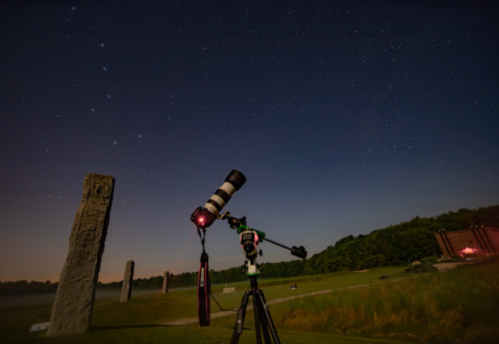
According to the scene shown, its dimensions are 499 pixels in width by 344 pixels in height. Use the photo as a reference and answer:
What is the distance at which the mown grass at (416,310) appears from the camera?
7.47 metres

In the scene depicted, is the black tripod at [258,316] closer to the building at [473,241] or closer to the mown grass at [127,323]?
the mown grass at [127,323]

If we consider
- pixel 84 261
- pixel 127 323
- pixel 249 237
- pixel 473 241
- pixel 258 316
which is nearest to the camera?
pixel 258 316

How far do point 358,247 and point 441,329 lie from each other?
7934 cm

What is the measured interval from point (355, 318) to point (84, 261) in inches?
443

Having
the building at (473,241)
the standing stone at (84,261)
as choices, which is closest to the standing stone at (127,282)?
the standing stone at (84,261)

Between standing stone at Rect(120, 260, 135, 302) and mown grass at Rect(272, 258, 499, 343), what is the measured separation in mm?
9395

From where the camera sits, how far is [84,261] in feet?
20.0

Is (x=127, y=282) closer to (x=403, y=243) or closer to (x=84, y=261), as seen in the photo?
(x=84, y=261)

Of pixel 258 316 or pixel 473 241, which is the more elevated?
pixel 473 241

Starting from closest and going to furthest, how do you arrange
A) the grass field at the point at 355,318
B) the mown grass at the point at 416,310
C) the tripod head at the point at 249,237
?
the tripod head at the point at 249,237 < the grass field at the point at 355,318 < the mown grass at the point at 416,310

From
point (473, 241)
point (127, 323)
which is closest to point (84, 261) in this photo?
point (127, 323)

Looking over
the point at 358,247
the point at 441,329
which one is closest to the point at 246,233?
the point at 441,329

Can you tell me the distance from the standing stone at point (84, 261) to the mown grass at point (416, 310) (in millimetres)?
8562

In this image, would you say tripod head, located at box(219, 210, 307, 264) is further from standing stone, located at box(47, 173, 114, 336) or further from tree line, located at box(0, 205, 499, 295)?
tree line, located at box(0, 205, 499, 295)
